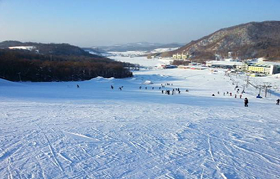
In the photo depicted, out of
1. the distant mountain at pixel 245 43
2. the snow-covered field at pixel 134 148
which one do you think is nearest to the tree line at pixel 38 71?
the snow-covered field at pixel 134 148

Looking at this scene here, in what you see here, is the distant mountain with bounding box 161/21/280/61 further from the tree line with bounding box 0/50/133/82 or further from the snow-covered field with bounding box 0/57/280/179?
the snow-covered field with bounding box 0/57/280/179

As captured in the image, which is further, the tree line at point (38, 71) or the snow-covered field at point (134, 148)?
the tree line at point (38, 71)

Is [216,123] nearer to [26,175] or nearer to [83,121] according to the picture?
[83,121]

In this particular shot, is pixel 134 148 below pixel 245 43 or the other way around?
below

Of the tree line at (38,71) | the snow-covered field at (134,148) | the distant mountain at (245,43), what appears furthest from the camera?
the distant mountain at (245,43)

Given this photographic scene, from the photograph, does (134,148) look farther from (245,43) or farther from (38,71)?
(245,43)

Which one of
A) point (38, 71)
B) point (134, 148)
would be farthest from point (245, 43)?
point (134, 148)

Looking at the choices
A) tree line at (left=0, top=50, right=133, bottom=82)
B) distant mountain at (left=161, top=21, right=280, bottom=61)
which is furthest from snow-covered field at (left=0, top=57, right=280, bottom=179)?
distant mountain at (left=161, top=21, right=280, bottom=61)

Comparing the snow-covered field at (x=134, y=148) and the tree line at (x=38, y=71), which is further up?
the tree line at (x=38, y=71)

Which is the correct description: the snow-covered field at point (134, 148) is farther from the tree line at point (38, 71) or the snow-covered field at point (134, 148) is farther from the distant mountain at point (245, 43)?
the distant mountain at point (245, 43)
